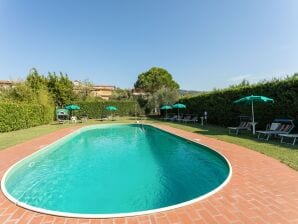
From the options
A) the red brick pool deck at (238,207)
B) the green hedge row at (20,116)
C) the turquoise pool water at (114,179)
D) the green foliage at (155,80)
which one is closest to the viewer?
the red brick pool deck at (238,207)

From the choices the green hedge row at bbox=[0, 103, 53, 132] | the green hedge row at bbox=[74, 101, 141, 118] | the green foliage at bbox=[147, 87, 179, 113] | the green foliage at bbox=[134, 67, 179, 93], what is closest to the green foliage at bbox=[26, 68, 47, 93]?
the green hedge row at bbox=[74, 101, 141, 118]

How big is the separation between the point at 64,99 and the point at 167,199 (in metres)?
28.3

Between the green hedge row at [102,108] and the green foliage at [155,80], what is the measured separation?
16139mm

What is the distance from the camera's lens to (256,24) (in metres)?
12.8

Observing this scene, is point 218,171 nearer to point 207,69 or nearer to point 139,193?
point 139,193

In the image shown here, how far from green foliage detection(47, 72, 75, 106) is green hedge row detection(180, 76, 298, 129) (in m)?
19.3

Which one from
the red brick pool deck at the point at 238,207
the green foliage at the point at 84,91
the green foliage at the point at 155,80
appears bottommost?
the red brick pool deck at the point at 238,207

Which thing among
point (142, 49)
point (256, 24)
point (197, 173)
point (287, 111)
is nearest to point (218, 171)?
point (197, 173)

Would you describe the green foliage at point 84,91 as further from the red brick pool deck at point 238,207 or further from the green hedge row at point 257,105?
the red brick pool deck at point 238,207

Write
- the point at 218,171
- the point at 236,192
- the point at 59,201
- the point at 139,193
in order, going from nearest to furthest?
the point at 236,192 < the point at 59,201 < the point at 139,193 < the point at 218,171

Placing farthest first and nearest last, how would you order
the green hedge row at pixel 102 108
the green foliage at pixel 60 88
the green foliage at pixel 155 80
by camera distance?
the green foliage at pixel 155 80 < the green foliage at pixel 60 88 < the green hedge row at pixel 102 108

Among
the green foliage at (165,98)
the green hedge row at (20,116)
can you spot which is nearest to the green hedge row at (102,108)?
the green foliage at (165,98)

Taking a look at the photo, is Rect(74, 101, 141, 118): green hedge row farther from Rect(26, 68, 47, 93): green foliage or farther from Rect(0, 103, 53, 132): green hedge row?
Rect(0, 103, 53, 132): green hedge row

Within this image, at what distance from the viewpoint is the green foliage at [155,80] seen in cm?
4803
